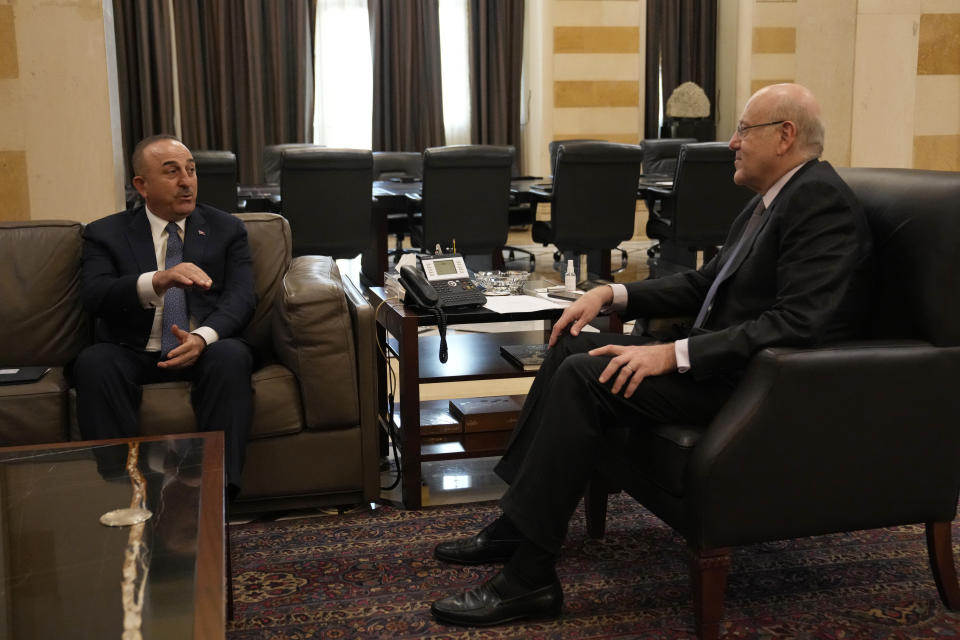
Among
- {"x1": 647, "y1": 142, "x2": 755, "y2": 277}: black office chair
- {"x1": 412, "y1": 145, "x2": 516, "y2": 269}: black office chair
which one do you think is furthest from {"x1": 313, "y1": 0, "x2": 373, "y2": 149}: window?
{"x1": 647, "y1": 142, "x2": 755, "y2": 277}: black office chair

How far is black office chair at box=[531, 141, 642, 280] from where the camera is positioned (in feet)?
20.8

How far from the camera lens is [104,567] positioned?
5.49 ft

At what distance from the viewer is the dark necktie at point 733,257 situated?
97.3 inches

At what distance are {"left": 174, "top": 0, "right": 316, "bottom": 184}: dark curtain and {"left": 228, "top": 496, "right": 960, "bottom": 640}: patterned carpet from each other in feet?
23.5

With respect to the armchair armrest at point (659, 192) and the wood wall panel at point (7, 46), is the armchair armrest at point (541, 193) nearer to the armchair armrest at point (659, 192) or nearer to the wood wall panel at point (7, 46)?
the armchair armrest at point (659, 192)

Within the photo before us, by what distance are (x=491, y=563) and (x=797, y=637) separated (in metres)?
0.79

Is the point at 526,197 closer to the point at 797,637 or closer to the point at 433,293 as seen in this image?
the point at 433,293

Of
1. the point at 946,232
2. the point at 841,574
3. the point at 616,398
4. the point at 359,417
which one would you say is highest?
the point at 946,232

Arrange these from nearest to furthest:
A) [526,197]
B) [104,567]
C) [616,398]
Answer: [104,567] < [616,398] < [526,197]

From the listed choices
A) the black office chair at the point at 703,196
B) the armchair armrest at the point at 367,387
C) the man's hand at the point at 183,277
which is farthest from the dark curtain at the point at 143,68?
the armchair armrest at the point at 367,387

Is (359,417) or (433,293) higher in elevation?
(433,293)

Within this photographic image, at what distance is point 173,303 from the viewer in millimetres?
3045

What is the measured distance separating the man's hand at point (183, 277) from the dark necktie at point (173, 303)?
97mm

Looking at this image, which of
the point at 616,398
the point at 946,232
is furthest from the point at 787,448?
the point at 946,232
